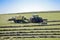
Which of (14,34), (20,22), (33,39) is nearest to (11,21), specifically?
(20,22)

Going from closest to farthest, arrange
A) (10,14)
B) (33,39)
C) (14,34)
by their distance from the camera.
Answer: (33,39)
(14,34)
(10,14)

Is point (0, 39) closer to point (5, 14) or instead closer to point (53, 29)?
point (53, 29)

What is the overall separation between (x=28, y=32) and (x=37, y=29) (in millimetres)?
701

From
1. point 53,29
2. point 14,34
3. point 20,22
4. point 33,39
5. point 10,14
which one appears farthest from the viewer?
point 10,14

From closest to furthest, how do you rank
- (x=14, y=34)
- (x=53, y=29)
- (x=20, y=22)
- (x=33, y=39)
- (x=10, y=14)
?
(x=33, y=39) → (x=14, y=34) → (x=53, y=29) → (x=20, y=22) → (x=10, y=14)

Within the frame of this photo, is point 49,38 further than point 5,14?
No

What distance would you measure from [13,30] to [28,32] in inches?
34.0

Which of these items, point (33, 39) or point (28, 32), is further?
point (28, 32)

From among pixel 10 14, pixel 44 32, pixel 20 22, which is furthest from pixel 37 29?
pixel 10 14

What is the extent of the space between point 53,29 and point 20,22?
2.57 m

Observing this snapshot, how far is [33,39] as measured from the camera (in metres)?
7.18

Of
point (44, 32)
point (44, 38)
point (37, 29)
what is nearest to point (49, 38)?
point (44, 38)

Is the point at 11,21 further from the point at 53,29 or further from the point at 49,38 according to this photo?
the point at 49,38

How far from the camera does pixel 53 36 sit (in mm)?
7492
